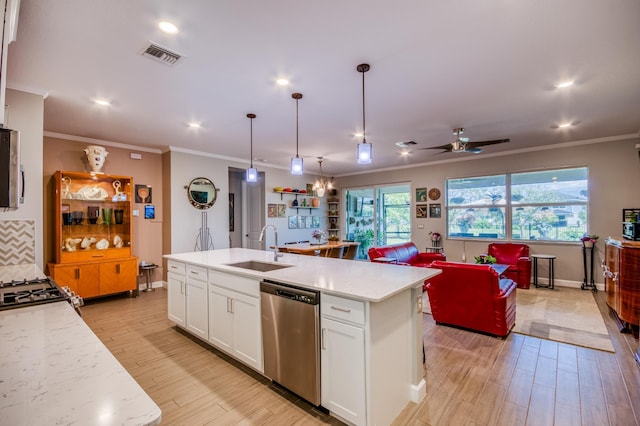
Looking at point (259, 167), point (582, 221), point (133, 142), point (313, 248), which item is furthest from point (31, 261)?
point (582, 221)

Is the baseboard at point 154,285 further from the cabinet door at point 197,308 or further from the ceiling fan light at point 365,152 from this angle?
the ceiling fan light at point 365,152

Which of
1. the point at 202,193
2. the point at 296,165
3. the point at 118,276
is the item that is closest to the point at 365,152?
the point at 296,165

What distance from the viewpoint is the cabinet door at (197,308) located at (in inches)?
123

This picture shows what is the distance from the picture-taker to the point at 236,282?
273cm

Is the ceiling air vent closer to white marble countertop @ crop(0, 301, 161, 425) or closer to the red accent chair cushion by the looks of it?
Result: white marble countertop @ crop(0, 301, 161, 425)

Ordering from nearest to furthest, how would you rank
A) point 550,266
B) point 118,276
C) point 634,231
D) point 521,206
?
point 634,231 < point 118,276 < point 550,266 < point 521,206

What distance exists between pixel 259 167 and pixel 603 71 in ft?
20.4

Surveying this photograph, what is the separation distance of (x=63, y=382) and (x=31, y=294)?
1360 mm

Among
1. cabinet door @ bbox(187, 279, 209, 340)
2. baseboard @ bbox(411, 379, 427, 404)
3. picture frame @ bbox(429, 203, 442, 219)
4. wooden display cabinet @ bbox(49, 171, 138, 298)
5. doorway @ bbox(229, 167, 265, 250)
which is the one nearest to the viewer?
baseboard @ bbox(411, 379, 427, 404)

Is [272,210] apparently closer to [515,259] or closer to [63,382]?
[515,259]

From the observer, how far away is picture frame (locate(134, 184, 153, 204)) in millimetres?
5602

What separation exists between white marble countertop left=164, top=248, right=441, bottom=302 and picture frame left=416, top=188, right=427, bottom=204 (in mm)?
5008

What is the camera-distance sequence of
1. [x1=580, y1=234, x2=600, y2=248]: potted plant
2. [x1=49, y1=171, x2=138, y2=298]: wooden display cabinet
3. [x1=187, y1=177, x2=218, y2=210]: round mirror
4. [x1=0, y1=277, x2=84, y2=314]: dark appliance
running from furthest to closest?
[x1=187, y1=177, x2=218, y2=210]: round mirror
[x1=580, y1=234, x2=600, y2=248]: potted plant
[x1=49, y1=171, x2=138, y2=298]: wooden display cabinet
[x1=0, y1=277, x2=84, y2=314]: dark appliance

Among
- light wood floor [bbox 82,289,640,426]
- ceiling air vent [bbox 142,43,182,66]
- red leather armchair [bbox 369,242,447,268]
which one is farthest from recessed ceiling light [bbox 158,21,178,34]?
red leather armchair [bbox 369,242,447,268]
